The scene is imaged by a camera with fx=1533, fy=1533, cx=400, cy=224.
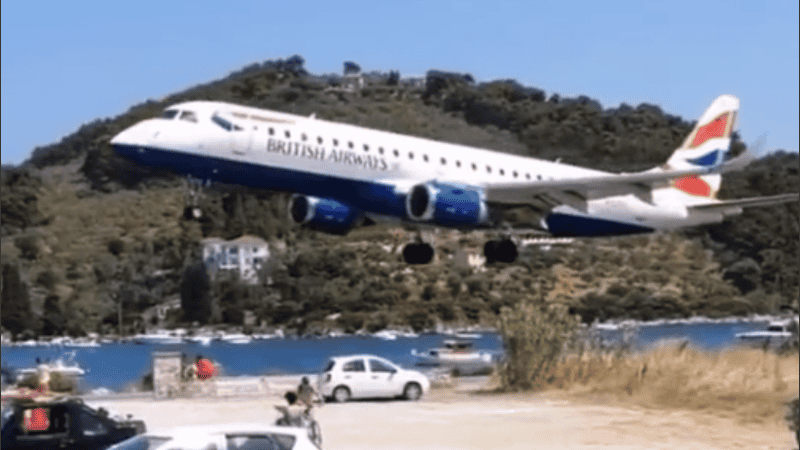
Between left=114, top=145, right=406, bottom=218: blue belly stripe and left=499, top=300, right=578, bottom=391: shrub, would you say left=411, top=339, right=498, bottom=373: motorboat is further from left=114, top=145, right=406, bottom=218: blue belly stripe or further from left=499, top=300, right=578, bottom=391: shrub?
left=114, top=145, right=406, bottom=218: blue belly stripe

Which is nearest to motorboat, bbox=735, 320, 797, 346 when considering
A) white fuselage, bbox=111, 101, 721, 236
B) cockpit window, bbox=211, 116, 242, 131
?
white fuselage, bbox=111, 101, 721, 236

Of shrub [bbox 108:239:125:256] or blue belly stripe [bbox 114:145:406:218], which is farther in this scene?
shrub [bbox 108:239:125:256]

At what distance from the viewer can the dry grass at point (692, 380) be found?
122ft

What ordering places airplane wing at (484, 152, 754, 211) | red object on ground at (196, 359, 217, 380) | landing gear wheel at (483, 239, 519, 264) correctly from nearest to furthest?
1. airplane wing at (484, 152, 754, 211)
2. red object on ground at (196, 359, 217, 380)
3. landing gear wheel at (483, 239, 519, 264)

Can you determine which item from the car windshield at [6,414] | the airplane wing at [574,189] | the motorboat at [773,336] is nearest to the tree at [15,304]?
the motorboat at [773,336]

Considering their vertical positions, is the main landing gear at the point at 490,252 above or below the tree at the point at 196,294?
below

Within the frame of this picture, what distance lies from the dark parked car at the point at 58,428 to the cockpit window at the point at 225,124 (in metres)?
23.4

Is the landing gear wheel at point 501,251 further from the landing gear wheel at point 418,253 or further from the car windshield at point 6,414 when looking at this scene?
the car windshield at point 6,414

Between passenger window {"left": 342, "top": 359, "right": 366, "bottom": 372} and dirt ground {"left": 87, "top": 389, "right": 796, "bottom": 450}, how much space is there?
2.95 feet

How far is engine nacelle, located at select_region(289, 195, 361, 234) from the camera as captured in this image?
155 ft

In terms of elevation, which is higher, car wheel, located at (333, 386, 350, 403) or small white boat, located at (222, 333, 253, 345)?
small white boat, located at (222, 333, 253, 345)

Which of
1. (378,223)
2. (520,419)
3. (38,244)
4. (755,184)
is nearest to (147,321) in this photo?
(38,244)

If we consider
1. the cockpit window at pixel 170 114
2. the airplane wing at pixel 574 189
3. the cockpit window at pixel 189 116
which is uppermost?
the cockpit window at pixel 170 114

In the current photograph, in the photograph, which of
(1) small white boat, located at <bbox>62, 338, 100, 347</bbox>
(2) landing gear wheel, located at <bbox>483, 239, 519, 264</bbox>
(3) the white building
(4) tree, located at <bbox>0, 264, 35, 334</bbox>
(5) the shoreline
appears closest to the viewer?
(2) landing gear wheel, located at <bbox>483, 239, 519, 264</bbox>
